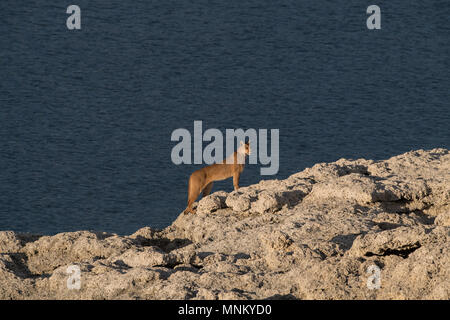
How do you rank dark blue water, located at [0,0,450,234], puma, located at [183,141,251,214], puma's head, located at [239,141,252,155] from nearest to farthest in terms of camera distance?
puma, located at [183,141,251,214] < puma's head, located at [239,141,252,155] < dark blue water, located at [0,0,450,234]

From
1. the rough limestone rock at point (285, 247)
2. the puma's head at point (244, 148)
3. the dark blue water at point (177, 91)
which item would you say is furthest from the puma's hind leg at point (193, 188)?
the dark blue water at point (177, 91)

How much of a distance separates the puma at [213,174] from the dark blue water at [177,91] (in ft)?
25.9

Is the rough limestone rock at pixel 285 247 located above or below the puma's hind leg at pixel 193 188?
below

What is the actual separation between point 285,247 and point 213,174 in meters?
5.90

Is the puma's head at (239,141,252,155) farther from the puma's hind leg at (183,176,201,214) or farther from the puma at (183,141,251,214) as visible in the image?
the puma's hind leg at (183,176,201,214)

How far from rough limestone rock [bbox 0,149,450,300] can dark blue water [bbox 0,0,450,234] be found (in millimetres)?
11239

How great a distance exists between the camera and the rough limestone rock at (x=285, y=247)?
52.5 feet

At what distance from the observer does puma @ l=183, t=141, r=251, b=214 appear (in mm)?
22777

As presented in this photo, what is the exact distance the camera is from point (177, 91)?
1629 inches

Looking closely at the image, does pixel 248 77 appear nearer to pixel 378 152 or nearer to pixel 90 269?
pixel 378 152

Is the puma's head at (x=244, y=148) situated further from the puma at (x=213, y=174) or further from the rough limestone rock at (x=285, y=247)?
the rough limestone rock at (x=285, y=247)

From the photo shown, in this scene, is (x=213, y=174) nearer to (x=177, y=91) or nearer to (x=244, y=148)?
(x=244, y=148)

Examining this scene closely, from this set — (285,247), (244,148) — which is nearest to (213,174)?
(244,148)

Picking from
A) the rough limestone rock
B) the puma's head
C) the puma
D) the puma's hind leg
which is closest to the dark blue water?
the puma's head
